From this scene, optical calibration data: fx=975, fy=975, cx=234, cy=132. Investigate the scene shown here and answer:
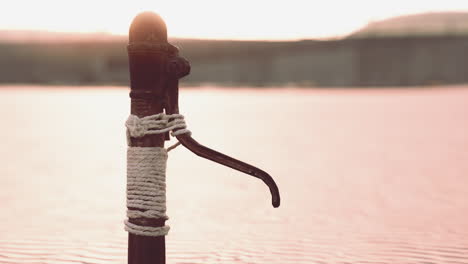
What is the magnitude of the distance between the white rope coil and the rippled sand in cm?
200

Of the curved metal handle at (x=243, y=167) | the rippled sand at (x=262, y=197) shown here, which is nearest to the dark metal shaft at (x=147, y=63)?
the curved metal handle at (x=243, y=167)

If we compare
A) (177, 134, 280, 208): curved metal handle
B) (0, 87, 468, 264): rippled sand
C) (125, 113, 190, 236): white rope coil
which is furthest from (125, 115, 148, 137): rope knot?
(0, 87, 468, 264): rippled sand

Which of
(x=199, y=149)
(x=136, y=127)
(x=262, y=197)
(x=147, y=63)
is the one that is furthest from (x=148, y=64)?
(x=262, y=197)

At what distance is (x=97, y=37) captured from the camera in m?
81.7

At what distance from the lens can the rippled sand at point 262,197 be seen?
24.9ft

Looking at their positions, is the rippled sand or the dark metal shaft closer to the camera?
the dark metal shaft

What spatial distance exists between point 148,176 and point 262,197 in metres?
5.87

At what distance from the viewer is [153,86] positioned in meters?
5.03

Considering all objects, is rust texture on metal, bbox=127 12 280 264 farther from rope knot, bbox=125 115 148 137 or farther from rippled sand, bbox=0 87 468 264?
rippled sand, bbox=0 87 468 264

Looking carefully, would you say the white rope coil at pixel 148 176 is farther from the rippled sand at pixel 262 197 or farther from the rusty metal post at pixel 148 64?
A: the rippled sand at pixel 262 197

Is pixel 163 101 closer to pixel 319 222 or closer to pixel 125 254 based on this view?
pixel 125 254

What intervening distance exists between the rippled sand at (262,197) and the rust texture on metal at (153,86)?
6.52 ft

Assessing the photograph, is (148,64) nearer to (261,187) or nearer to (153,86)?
(153,86)

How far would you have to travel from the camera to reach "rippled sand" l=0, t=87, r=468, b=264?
7578mm
